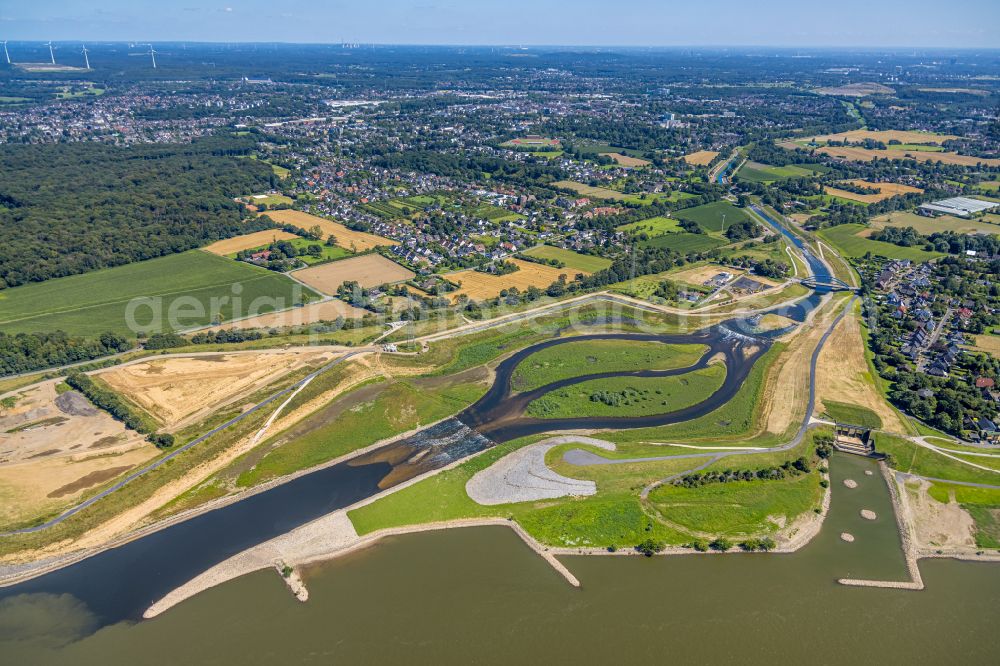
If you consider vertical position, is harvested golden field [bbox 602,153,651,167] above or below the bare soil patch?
above

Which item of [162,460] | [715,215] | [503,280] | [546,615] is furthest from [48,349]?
[715,215]

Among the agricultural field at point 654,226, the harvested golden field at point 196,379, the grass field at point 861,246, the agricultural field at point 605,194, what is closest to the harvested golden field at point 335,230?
the harvested golden field at point 196,379

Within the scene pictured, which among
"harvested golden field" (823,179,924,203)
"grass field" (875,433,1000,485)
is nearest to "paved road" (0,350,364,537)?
"grass field" (875,433,1000,485)

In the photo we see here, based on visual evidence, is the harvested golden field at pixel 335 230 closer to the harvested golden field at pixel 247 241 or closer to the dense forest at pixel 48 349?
the harvested golden field at pixel 247 241

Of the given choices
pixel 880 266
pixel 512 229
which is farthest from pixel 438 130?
pixel 880 266

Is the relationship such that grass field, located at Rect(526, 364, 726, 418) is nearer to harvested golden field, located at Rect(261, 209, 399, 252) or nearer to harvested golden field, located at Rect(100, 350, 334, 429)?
harvested golden field, located at Rect(100, 350, 334, 429)
